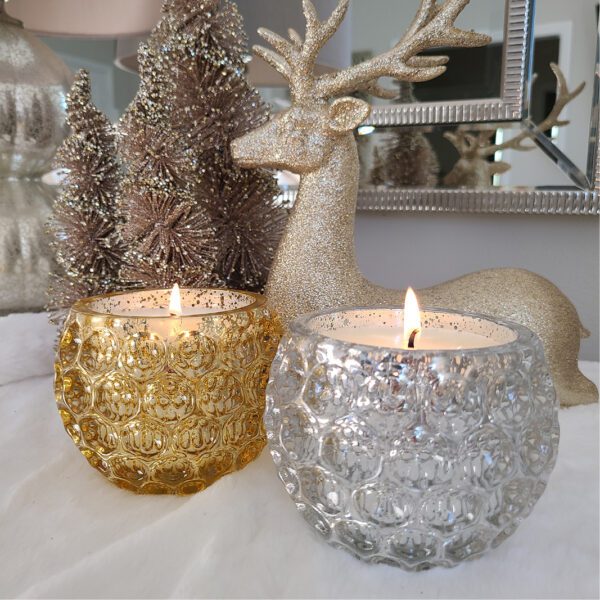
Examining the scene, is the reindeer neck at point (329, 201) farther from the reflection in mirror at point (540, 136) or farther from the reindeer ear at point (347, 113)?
the reflection in mirror at point (540, 136)

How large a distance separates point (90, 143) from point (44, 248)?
17cm

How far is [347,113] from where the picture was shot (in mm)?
489

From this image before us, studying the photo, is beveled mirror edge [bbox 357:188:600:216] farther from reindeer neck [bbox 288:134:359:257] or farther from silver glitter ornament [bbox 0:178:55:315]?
silver glitter ornament [bbox 0:178:55:315]

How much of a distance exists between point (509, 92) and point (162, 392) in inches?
20.2

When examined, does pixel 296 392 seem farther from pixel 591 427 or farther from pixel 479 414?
pixel 591 427

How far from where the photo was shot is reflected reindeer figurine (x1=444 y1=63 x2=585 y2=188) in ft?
2.13

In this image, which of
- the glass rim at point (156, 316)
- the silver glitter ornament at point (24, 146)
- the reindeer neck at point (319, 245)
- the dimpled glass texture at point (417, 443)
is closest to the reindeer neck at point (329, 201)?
the reindeer neck at point (319, 245)

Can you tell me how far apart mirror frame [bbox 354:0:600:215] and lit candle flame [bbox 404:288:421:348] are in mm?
376

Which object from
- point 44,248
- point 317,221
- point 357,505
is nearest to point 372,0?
point 317,221

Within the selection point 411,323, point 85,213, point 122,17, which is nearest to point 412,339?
point 411,323

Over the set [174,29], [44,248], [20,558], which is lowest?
[20,558]

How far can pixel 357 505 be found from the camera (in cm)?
29

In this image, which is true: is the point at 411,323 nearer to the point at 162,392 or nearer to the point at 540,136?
the point at 162,392

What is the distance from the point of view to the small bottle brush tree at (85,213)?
579mm
